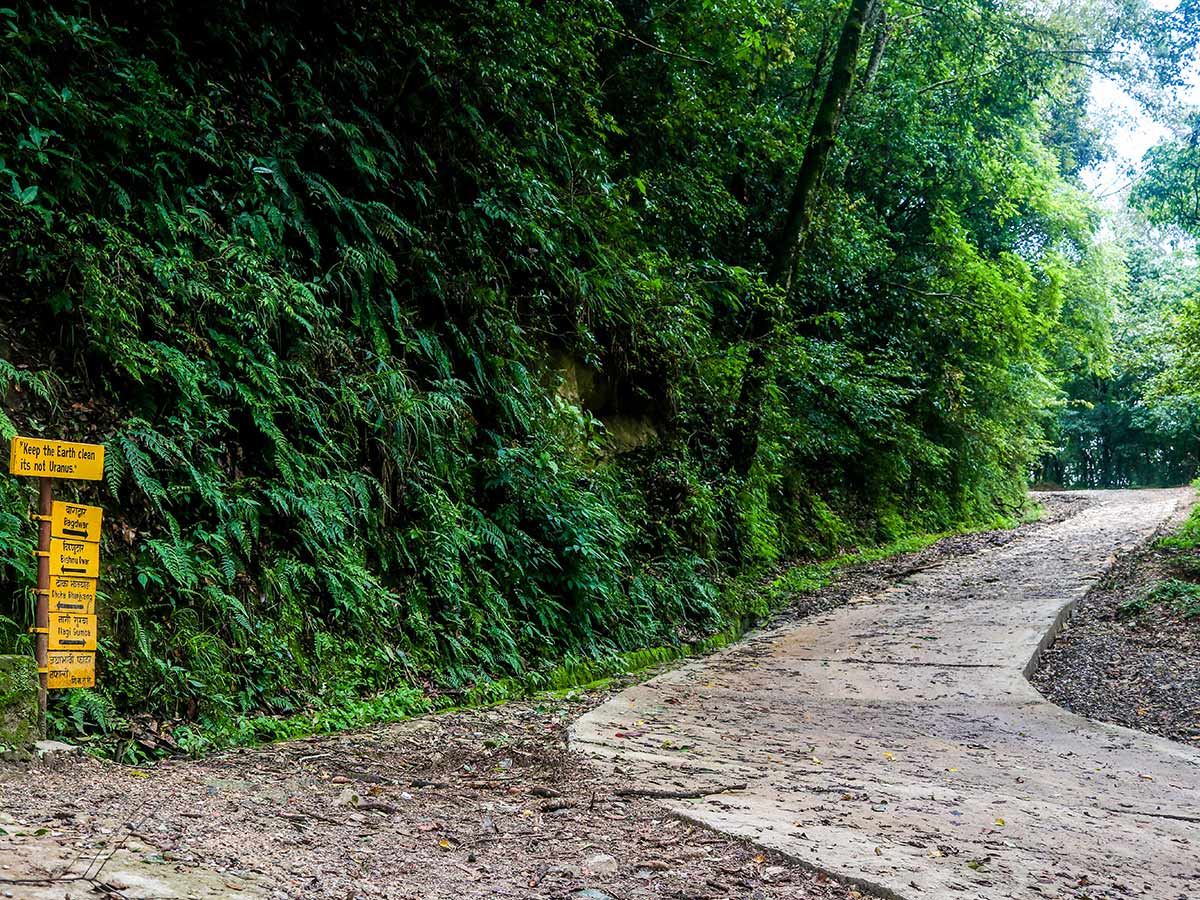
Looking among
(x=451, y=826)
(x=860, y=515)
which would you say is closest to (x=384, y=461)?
(x=451, y=826)

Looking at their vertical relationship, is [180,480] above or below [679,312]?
below

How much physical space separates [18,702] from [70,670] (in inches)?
17.8

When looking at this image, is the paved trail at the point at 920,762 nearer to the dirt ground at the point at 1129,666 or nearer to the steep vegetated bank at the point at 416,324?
the dirt ground at the point at 1129,666

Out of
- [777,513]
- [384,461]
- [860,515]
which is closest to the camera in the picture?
[384,461]

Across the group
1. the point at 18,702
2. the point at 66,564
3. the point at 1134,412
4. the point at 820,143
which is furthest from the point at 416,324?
the point at 1134,412

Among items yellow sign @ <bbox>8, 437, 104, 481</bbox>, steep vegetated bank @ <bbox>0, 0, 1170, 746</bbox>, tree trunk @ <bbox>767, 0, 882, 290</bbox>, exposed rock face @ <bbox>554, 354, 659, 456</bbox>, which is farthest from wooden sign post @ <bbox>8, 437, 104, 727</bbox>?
tree trunk @ <bbox>767, 0, 882, 290</bbox>

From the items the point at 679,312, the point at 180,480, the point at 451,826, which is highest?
the point at 679,312

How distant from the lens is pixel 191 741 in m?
4.77

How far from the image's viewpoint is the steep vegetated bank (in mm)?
A: 5574

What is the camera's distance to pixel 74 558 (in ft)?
14.8

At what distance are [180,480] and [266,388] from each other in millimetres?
1004

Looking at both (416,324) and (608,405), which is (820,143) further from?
(416,324)

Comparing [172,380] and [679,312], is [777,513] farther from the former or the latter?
[172,380]

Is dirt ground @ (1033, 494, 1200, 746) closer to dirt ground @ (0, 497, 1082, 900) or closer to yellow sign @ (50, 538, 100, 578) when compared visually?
dirt ground @ (0, 497, 1082, 900)
